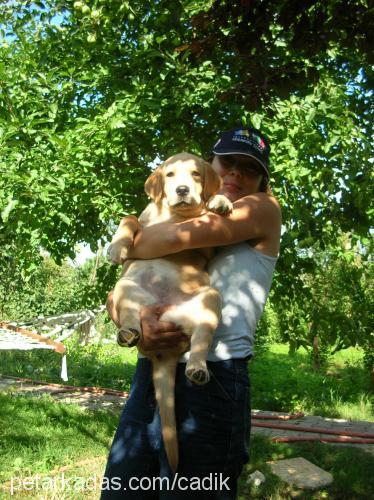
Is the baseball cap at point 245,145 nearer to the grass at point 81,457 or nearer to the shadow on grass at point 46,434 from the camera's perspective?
the grass at point 81,457

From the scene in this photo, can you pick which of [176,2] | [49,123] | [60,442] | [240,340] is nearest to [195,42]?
[176,2]

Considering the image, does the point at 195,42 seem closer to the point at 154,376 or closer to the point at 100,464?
the point at 154,376

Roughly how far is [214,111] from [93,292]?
7.37 feet

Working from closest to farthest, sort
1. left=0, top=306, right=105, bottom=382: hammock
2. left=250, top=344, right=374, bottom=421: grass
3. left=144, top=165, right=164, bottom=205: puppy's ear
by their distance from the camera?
left=144, top=165, right=164, bottom=205: puppy's ear
left=0, top=306, right=105, bottom=382: hammock
left=250, top=344, right=374, bottom=421: grass

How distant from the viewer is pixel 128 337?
75.8 inches

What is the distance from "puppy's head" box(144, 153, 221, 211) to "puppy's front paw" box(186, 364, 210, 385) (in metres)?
0.77

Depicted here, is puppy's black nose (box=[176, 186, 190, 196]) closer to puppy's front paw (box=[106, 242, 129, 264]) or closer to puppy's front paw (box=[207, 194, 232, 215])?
puppy's front paw (box=[207, 194, 232, 215])

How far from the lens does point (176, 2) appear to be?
412 centimetres

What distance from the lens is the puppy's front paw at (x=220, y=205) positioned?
6.79 feet

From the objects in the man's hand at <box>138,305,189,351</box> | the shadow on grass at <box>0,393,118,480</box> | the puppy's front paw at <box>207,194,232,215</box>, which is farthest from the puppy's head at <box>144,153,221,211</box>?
the shadow on grass at <box>0,393,118,480</box>

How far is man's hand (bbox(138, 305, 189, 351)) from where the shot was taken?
1.93 m

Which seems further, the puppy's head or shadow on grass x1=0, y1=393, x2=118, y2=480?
shadow on grass x1=0, y1=393, x2=118, y2=480

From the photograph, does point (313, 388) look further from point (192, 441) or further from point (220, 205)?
point (192, 441)

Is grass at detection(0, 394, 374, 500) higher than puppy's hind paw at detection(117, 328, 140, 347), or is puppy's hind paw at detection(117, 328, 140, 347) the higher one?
puppy's hind paw at detection(117, 328, 140, 347)
